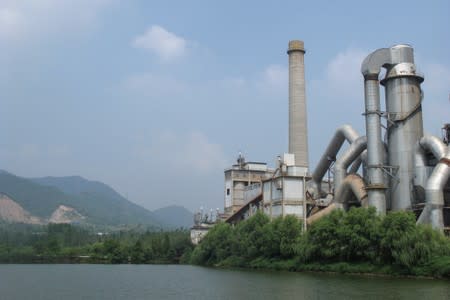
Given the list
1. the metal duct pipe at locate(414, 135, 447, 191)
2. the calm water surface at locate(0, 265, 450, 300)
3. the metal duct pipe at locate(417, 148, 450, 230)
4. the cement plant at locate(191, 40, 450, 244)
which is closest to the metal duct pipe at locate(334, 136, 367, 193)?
the cement plant at locate(191, 40, 450, 244)

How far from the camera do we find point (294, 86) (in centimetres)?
6662

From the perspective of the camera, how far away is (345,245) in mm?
42688

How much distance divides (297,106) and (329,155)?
993 cm

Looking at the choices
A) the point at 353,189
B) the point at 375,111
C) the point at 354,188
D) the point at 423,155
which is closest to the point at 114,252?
the point at 353,189

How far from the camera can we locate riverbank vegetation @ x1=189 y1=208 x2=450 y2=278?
36906mm

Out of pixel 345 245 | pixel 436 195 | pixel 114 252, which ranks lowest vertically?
pixel 345 245

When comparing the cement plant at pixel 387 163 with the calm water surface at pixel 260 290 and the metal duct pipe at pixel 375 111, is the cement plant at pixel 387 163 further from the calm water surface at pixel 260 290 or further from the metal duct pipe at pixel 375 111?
the calm water surface at pixel 260 290

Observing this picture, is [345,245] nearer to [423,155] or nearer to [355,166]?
[423,155]

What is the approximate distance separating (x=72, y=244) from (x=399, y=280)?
10903 centimetres

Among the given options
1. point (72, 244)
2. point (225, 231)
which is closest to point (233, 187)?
point (225, 231)

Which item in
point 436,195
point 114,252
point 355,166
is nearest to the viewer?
point 436,195

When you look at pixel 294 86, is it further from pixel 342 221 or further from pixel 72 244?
pixel 72 244

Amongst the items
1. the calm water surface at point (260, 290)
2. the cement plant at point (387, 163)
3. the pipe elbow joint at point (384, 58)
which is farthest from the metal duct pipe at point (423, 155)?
the calm water surface at point (260, 290)

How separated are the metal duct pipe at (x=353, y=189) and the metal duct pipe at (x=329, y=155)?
4.77 m
